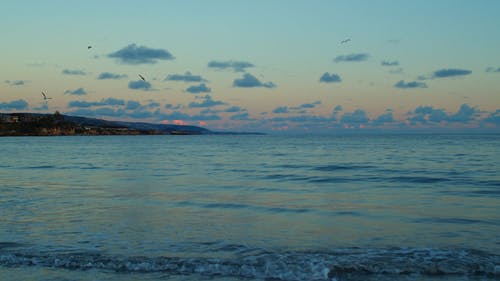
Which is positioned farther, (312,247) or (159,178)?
(159,178)

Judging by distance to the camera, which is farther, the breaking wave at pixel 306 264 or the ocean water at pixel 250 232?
the ocean water at pixel 250 232

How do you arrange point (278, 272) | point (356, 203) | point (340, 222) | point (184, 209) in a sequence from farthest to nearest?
1. point (356, 203)
2. point (184, 209)
3. point (340, 222)
4. point (278, 272)

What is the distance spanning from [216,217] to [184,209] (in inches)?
99.7

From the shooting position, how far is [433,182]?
104ft

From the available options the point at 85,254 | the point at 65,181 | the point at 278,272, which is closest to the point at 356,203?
the point at 278,272

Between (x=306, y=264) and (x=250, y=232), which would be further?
(x=250, y=232)

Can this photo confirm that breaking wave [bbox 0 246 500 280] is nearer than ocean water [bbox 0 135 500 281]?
Yes

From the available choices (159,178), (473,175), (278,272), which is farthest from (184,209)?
(473,175)

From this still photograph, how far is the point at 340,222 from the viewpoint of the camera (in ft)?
57.9

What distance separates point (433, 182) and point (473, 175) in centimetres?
602

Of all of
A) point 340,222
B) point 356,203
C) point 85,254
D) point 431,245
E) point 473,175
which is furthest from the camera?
point 473,175

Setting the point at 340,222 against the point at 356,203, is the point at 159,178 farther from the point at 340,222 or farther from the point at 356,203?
the point at 340,222

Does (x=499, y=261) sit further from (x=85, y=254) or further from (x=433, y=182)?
(x=433, y=182)

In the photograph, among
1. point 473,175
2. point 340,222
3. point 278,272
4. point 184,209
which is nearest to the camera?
point 278,272
